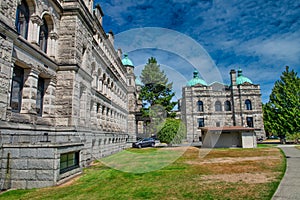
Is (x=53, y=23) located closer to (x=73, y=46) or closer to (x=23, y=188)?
(x=73, y=46)

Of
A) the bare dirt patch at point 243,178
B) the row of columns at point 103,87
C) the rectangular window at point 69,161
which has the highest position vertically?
the row of columns at point 103,87

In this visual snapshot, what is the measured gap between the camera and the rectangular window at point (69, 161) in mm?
8719

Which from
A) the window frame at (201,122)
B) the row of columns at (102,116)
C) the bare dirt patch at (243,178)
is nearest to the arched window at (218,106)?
the window frame at (201,122)

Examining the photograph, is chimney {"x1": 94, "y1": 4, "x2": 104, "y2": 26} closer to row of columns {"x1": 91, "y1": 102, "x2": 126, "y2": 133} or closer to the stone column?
row of columns {"x1": 91, "y1": 102, "x2": 126, "y2": 133}

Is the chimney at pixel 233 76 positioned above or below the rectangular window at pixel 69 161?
above

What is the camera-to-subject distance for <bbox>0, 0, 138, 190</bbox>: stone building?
25.0 feet

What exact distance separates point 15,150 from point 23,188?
1487mm

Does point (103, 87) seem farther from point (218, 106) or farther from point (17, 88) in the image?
point (218, 106)

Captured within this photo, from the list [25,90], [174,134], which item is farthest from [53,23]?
[174,134]

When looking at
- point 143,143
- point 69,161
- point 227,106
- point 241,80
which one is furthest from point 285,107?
point 69,161

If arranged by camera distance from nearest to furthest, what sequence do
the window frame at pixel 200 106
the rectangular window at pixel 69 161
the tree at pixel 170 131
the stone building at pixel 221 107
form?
the rectangular window at pixel 69 161 < the tree at pixel 170 131 < the stone building at pixel 221 107 < the window frame at pixel 200 106

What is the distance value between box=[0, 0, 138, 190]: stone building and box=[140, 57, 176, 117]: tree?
23503 millimetres

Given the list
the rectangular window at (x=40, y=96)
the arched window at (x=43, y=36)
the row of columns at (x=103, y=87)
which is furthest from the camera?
the row of columns at (x=103, y=87)

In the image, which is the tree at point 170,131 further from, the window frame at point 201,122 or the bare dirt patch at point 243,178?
the bare dirt patch at point 243,178
